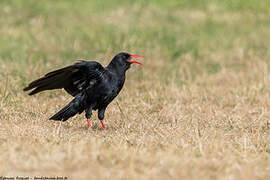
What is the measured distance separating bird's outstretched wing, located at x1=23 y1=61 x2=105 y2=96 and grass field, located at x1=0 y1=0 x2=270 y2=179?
50cm

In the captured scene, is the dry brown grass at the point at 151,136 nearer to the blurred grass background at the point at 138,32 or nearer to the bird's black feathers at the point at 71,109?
the bird's black feathers at the point at 71,109

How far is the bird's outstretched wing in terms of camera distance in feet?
19.0

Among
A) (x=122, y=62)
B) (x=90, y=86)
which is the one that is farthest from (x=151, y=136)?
(x=122, y=62)

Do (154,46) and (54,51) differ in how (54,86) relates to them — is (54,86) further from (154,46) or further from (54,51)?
(154,46)

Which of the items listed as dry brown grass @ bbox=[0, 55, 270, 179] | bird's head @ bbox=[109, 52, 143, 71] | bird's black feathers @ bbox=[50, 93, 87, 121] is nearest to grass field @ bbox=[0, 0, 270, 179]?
dry brown grass @ bbox=[0, 55, 270, 179]

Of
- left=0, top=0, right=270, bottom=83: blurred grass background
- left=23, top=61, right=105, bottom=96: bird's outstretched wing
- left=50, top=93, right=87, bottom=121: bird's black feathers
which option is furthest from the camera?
left=0, top=0, right=270, bottom=83: blurred grass background

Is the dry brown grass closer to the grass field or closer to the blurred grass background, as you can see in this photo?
the grass field

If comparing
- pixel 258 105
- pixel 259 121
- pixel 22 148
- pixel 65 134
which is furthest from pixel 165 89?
pixel 22 148

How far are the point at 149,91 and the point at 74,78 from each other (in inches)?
112

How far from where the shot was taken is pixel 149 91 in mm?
8828

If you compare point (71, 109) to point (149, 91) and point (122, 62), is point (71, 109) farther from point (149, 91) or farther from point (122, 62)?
point (149, 91)

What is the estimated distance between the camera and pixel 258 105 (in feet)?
26.9

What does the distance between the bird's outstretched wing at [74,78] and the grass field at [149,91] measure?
0.50m

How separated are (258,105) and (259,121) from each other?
1251 millimetres
